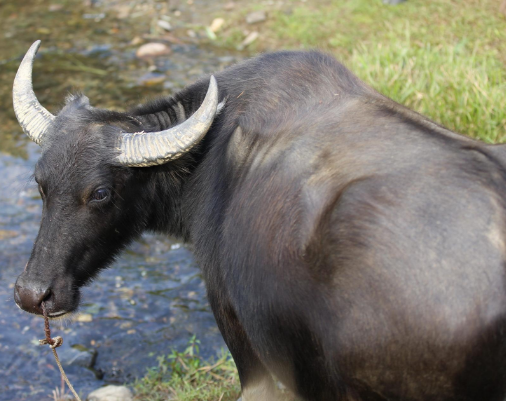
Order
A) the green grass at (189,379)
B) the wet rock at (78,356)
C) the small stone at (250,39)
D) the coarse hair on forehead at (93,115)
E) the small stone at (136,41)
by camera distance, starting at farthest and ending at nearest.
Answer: the small stone at (136,41) < the small stone at (250,39) < the wet rock at (78,356) < the green grass at (189,379) < the coarse hair on forehead at (93,115)

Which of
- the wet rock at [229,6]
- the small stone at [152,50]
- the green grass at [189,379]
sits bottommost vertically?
the green grass at [189,379]

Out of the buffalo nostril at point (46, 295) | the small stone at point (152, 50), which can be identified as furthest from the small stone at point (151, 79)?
the buffalo nostril at point (46, 295)

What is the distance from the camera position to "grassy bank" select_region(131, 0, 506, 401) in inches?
180

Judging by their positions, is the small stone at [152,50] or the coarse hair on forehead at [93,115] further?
the small stone at [152,50]

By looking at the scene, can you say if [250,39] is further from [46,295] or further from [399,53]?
[46,295]

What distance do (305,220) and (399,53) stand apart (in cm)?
→ 430

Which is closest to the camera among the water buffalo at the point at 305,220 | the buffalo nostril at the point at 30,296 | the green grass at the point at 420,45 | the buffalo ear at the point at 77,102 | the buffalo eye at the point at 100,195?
the water buffalo at the point at 305,220

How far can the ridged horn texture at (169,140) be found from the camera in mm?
3494

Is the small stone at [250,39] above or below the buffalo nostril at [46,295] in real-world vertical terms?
below

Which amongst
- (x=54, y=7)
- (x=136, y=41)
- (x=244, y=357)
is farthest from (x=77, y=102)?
(x=54, y=7)

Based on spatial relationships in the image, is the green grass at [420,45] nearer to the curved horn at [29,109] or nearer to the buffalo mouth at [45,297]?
the curved horn at [29,109]

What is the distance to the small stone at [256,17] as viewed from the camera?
8969mm

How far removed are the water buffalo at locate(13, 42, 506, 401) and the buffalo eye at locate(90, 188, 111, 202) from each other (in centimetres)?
2

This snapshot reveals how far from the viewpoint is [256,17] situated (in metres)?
8.98
